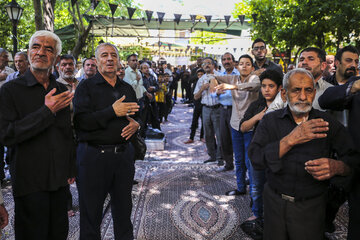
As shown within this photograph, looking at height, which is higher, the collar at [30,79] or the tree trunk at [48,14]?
the tree trunk at [48,14]

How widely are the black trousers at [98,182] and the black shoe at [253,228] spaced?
62.2 inches

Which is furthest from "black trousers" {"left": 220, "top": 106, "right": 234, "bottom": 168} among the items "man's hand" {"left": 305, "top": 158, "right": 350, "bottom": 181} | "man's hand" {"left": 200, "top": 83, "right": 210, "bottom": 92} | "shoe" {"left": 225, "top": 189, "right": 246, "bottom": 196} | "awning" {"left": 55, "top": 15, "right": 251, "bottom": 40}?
"awning" {"left": 55, "top": 15, "right": 251, "bottom": 40}

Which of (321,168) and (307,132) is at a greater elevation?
(307,132)

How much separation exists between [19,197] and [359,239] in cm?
270

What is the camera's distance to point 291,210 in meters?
2.11

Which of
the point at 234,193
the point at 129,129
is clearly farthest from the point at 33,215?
the point at 234,193

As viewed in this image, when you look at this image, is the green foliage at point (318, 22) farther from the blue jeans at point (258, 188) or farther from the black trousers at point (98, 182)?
the black trousers at point (98, 182)

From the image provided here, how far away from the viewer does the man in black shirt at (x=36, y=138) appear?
214 centimetres

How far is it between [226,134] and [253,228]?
2278mm

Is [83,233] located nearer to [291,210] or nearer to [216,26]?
[291,210]

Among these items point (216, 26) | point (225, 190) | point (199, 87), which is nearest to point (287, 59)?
point (216, 26)

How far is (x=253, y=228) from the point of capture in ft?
11.7

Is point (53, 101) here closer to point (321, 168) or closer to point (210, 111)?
point (321, 168)

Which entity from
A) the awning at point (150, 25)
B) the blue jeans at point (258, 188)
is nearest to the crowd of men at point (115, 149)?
the blue jeans at point (258, 188)
